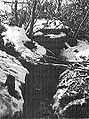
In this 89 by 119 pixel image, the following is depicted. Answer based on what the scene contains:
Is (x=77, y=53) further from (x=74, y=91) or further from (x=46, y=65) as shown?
(x=74, y=91)

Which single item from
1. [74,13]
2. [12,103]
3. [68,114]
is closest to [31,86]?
[68,114]

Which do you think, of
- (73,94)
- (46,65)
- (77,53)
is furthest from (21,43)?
(73,94)

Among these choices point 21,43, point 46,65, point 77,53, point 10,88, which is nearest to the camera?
point 10,88

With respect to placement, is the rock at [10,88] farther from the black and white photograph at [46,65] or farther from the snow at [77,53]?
the snow at [77,53]

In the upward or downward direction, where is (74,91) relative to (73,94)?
upward

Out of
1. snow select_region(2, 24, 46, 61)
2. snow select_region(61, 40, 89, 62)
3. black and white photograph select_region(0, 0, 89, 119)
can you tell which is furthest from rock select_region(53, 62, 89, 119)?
snow select_region(2, 24, 46, 61)

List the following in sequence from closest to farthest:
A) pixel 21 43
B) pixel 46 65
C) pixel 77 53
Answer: pixel 46 65
pixel 21 43
pixel 77 53

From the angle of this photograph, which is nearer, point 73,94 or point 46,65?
point 73,94

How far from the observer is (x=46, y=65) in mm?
13102

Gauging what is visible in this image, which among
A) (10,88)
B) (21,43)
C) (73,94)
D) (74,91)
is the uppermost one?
(21,43)

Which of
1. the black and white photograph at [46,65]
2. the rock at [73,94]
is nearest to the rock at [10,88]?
the black and white photograph at [46,65]

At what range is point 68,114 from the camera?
33.9 ft

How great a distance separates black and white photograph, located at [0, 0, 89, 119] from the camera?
32.7 ft

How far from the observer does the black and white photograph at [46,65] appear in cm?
996
